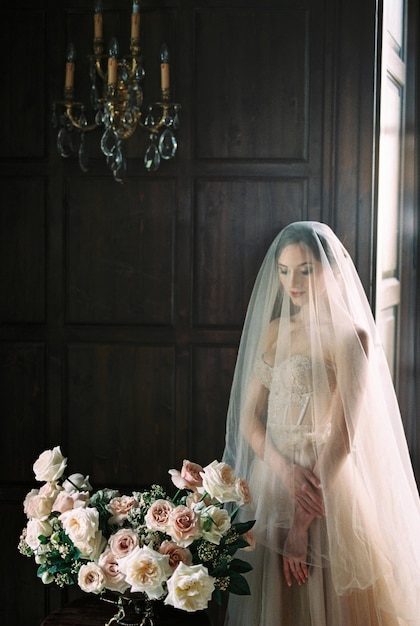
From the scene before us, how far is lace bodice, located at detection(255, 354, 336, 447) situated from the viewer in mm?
2400

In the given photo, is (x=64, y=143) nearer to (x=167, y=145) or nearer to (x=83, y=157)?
(x=83, y=157)

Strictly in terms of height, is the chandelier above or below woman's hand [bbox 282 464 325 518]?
above

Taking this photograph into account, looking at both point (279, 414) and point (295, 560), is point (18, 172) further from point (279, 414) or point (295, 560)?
point (295, 560)

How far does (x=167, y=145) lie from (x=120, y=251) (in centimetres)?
46

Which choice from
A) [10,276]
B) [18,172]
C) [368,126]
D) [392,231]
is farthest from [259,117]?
[10,276]

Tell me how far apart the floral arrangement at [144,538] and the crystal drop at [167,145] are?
1260 mm

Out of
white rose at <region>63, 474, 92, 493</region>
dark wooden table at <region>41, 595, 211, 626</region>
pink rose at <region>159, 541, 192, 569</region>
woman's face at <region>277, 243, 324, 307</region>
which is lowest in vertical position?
dark wooden table at <region>41, 595, 211, 626</region>

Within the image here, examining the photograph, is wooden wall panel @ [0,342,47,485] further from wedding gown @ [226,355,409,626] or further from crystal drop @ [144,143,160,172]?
wedding gown @ [226,355,409,626]

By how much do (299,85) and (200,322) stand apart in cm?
96

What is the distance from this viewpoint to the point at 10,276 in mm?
3123

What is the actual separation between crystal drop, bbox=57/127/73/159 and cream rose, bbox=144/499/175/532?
1.44 meters

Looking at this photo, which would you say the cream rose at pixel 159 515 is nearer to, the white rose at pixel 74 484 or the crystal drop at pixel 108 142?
the white rose at pixel 74 484

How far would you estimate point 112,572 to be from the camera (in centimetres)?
188

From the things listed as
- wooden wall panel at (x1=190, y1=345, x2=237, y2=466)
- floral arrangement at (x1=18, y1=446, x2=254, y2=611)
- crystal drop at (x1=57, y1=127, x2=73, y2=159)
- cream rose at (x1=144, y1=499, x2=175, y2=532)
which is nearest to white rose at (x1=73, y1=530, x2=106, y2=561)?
floral arrangement at (x1=18, y1=446, x2=254, y2=611)
